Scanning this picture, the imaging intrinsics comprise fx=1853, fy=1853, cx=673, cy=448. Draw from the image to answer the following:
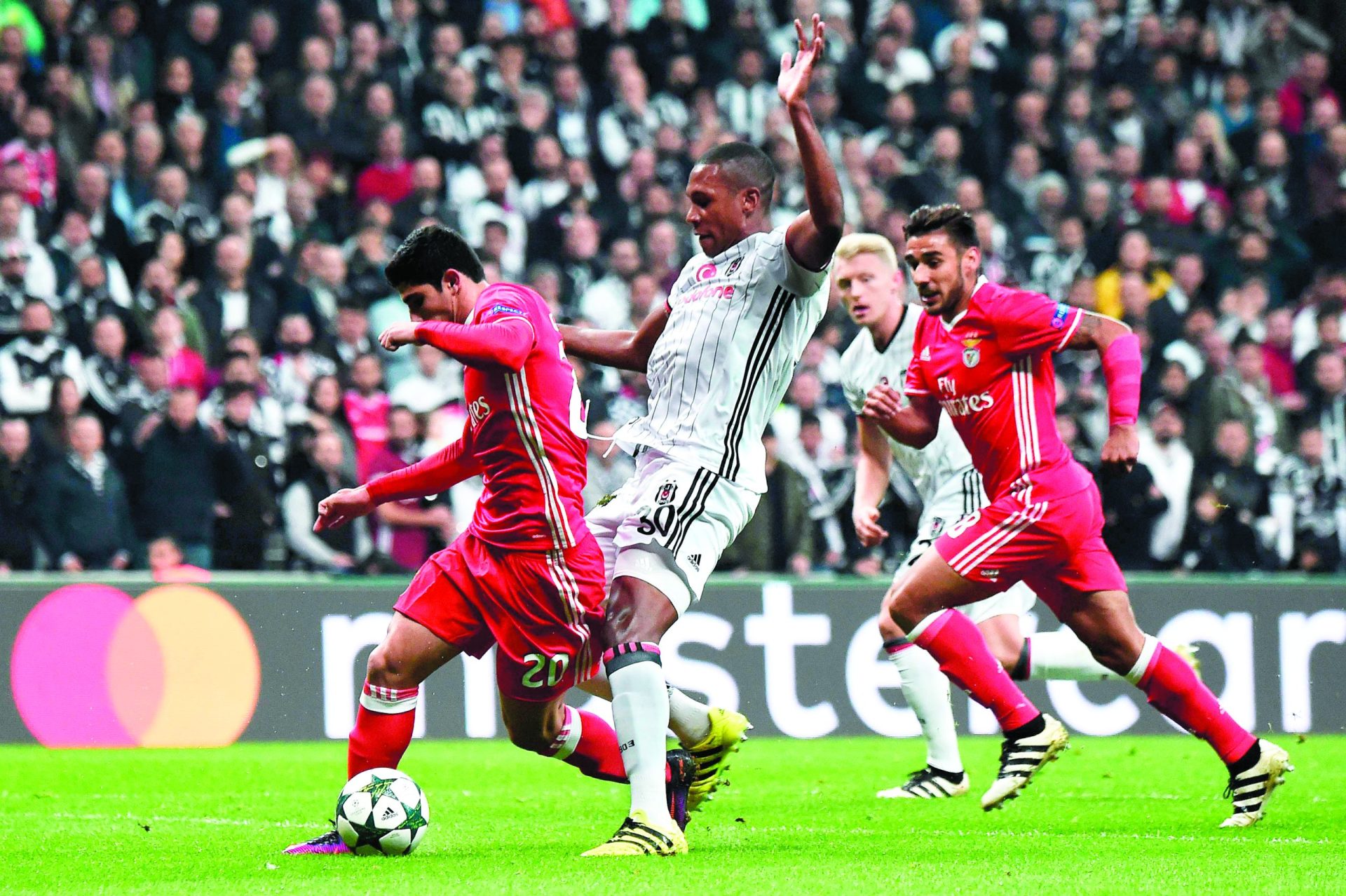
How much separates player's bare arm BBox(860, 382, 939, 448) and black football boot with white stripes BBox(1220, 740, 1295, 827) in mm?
1677

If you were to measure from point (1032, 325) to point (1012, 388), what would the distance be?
0.83 ft

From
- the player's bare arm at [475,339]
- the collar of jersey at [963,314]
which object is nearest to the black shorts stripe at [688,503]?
the player's bare arm at [475,339]

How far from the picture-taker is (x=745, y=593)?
11.4m

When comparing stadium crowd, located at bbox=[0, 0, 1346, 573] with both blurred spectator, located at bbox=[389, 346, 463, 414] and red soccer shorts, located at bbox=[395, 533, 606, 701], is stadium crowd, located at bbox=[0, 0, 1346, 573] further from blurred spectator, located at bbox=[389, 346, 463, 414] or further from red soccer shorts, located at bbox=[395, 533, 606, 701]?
red soccer shorts, located at bbox=[395, 533, 606, 701]

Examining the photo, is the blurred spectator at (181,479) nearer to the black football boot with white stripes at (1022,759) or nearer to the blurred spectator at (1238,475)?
the black football boot with white stripes at (1022,759)

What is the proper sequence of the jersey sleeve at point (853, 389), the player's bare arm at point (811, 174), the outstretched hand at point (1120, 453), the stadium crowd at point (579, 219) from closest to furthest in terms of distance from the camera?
the player's bare arm at point (811, 174) → the outstretched hand at point (1120, 453) → the jersey sleeve at point (853, 389) → the stadium crowd at point (579, 219)

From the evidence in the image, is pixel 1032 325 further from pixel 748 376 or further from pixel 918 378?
pixel 748 376

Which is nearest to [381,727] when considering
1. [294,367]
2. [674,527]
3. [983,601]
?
[674,527]

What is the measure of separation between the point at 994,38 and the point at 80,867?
13290 mm

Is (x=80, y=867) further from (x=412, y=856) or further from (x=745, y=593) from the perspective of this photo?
(x=745, y=593)

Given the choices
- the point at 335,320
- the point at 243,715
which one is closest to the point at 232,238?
the point at 335,320

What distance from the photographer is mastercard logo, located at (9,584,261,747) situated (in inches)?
412

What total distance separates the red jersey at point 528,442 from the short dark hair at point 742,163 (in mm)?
784

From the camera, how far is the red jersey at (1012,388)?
22.5ft
